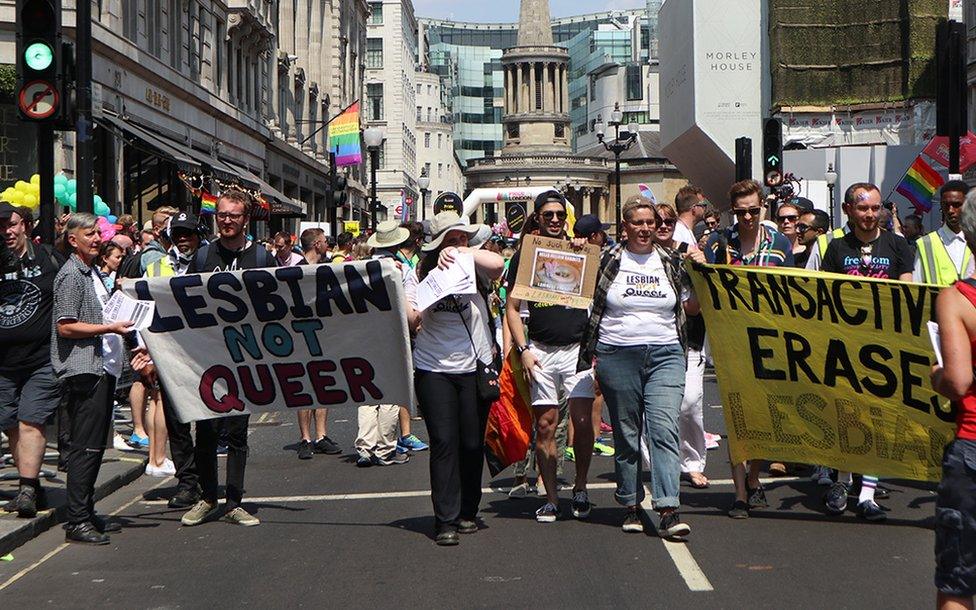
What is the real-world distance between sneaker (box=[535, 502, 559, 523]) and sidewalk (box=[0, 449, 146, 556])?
315 cm

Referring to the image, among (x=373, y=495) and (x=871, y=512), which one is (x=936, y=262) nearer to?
(x=871, y=512)

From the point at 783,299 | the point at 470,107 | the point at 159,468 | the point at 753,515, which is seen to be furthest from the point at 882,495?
the point at 470,107

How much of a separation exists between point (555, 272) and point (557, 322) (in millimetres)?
422

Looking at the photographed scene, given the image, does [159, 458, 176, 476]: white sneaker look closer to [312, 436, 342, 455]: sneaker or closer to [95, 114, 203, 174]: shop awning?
→ [312, 436, 342, 455]: sneaker

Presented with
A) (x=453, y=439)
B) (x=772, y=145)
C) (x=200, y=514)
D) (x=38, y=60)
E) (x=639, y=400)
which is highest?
(x=772, y=145)

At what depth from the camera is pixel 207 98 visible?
121ft

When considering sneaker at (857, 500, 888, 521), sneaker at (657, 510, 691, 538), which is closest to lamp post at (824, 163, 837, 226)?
sneaker at (857, 500, 888, 521)

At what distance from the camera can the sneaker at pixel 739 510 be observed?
28.9 ft

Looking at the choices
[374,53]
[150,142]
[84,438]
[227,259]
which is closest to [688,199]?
[227,259]

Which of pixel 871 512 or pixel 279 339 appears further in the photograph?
pixel 279 339

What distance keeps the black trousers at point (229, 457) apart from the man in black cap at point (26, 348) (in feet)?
3.22

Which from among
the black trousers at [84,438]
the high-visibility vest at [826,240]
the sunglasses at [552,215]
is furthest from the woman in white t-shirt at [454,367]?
the high-visibility vest at [826,240]

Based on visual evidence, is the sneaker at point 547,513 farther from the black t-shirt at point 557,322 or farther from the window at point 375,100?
the window at point 375,100

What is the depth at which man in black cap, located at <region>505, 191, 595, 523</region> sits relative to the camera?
9.09 meters
